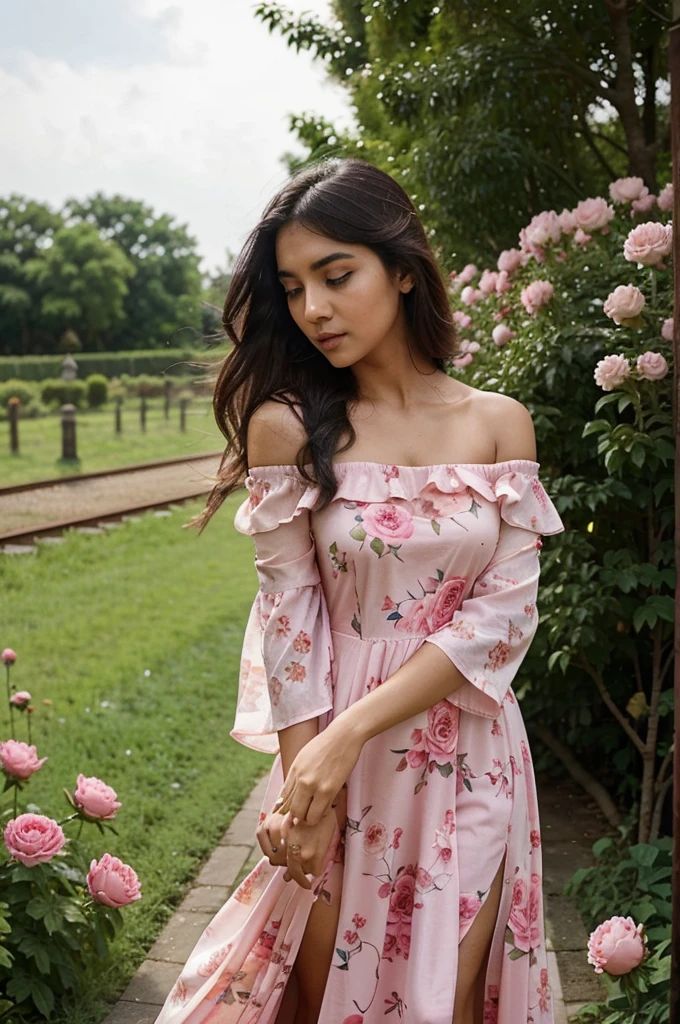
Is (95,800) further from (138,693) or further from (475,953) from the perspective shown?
(138,693)

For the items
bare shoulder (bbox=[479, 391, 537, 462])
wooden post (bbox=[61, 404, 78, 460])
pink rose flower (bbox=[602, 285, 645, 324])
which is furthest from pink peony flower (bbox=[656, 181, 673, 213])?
wooden post (bbox=[61, 404, 78, 460])

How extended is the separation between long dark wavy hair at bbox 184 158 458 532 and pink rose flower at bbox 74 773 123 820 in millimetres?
899

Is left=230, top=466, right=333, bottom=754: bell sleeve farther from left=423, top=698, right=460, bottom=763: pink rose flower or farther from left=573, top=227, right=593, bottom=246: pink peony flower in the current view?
left=573, top=227, right=593, bottom=246: pink peony flower

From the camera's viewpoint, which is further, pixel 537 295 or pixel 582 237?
pixel 582 237

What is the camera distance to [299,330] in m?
2.22

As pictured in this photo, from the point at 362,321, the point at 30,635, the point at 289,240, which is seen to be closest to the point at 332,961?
the point at 362,321

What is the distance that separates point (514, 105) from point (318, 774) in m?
3.84

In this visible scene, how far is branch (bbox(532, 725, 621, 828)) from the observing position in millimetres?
3941

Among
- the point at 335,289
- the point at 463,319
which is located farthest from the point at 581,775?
the point at 335,289

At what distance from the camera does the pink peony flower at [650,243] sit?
2957 millimetres

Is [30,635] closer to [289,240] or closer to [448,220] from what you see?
[448,220]

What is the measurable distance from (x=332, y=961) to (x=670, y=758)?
176 centimetres

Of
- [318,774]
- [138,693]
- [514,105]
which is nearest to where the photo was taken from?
[318,774]

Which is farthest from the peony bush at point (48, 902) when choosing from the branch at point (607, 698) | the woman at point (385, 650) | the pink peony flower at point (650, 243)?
the pink peony flower at point (650, 243)
